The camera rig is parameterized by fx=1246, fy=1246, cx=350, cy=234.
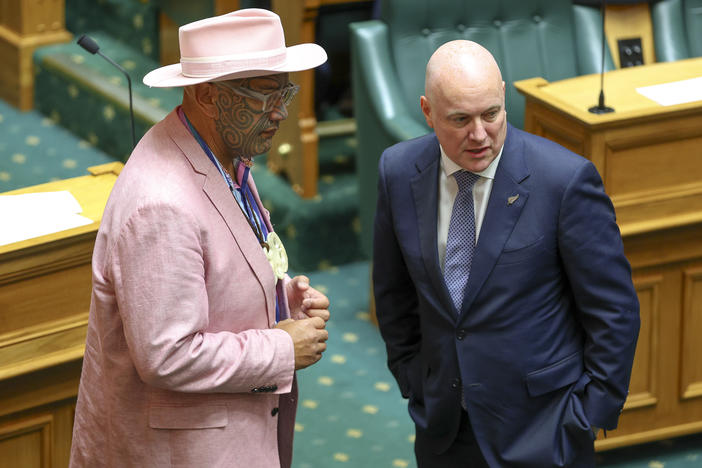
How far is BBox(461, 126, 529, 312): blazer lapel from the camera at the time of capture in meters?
2.65

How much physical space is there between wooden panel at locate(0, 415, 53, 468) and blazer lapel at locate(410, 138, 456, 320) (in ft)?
3.86

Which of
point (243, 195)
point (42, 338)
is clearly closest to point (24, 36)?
point (42, 338)

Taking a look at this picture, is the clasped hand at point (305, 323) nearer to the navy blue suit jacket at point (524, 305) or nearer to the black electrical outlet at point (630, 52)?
the navy blue suit jacket at point (524, 305)

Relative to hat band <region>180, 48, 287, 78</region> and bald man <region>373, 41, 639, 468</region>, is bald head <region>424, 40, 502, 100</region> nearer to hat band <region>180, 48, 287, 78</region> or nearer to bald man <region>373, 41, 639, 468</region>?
bald man <region>373, 41, 639, 468</region>

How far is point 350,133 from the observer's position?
19.1 feet

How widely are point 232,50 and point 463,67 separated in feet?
1.54

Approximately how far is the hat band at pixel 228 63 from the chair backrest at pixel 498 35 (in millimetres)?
2340

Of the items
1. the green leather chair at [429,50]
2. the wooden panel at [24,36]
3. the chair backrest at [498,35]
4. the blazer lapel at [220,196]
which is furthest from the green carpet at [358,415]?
the wooden panel at [24,36]

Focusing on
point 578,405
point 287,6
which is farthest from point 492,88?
point 287,6

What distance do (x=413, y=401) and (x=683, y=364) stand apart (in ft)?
4.43

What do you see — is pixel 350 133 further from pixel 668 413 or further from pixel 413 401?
pixel 413 401

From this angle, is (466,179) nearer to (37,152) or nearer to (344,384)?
(344,384)

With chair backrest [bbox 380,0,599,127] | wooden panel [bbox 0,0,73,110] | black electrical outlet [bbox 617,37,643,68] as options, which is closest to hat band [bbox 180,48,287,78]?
chair backrest [bbox 380,0,599,127]

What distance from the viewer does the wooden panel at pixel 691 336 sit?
12.8 feet
